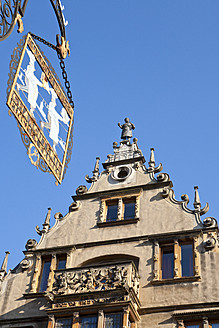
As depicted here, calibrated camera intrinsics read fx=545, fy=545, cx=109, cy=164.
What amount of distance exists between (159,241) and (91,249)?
269cm

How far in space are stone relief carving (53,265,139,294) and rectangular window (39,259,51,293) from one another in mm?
1740

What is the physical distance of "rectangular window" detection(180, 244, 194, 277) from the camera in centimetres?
1934

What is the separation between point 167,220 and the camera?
21016mm

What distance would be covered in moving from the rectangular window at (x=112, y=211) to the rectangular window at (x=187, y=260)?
10.6 ft

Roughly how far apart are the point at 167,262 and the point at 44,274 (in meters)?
4.83

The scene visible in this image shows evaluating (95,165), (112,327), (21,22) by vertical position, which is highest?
(95,165)

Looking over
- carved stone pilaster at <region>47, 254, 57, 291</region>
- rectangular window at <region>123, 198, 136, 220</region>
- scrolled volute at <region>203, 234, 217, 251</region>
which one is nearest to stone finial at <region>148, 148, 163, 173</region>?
rectangular window at <region>123, 198, 136, 220</region>

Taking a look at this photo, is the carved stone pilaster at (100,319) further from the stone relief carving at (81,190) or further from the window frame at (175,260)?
the stone relief carving at (81,190)

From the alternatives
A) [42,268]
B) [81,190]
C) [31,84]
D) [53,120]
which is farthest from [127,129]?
[31,84]

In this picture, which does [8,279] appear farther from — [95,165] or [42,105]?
[42,105]

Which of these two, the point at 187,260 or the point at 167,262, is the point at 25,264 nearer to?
the point at 167,262

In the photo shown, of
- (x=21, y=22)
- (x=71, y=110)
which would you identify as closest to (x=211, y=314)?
(x=71, y=110)

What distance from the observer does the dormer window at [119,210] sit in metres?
21.6

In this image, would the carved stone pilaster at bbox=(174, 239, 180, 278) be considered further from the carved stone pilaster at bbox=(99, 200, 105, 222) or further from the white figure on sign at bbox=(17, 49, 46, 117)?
the white figure on sign at bbox=(17, 49, 46, 117)
